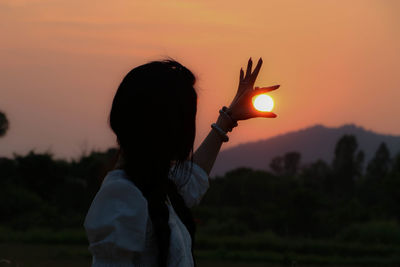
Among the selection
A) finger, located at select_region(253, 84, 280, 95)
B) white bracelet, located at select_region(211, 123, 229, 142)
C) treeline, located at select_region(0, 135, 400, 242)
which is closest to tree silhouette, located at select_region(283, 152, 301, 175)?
treeline, located at select_region(0, 135, 400, 242)

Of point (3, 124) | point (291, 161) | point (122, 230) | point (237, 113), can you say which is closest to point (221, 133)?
point (237, 113)

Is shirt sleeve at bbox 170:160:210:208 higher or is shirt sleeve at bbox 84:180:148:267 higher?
shirt sleeve at bbox 170:160:210:208

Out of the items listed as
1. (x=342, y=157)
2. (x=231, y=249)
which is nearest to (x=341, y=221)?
(x=231, y=249)

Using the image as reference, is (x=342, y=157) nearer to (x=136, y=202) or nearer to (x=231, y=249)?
(x=231, y=249)

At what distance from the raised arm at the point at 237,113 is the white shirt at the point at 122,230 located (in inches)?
34.3

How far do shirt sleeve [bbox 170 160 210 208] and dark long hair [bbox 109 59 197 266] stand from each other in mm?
472

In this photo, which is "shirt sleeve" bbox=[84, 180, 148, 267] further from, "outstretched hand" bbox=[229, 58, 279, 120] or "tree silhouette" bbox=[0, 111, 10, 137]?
"tree silhouette" bbox=[0, 111, 10, 137]

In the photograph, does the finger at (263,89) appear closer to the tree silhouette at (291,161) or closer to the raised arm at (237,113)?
the raised arm at (237,113)

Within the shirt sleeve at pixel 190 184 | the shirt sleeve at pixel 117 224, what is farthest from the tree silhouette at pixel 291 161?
the shirt sleeve at pixel 117 224

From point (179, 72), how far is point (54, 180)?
63.4 ft

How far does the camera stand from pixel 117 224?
191 centimetres

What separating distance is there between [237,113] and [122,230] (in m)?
1.11

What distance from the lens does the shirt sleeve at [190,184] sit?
2.60 m

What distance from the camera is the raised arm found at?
9.36 feet
